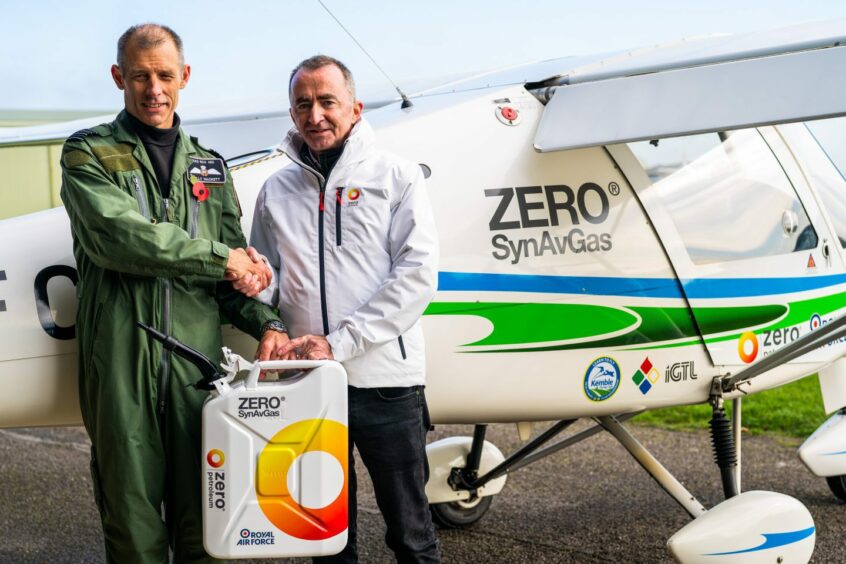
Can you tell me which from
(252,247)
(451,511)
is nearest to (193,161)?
(252,247)

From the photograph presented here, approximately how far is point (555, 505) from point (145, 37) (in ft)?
13.7

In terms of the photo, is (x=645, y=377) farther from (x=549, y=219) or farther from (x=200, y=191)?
(x=200, y=191)

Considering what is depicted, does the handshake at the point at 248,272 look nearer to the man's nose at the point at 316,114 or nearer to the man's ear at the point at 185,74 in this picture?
the man's nose at the point at 316,114

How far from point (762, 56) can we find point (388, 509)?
7.89ft

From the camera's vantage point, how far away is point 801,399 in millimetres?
10844

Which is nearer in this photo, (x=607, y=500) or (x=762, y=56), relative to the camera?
(x=762, y=56)

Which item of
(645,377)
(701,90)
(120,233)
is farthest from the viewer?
(645,377)

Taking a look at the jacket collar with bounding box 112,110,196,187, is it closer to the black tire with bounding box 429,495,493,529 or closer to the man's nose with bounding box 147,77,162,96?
the man's nose with bounding box 147,77,162,96

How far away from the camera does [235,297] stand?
11.4ft

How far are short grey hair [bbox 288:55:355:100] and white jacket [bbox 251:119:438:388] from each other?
0.44 feet

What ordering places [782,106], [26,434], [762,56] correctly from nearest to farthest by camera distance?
[782,106]
[762,56]
[26,434]

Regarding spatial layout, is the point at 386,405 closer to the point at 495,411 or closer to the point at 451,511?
the point at 495,411

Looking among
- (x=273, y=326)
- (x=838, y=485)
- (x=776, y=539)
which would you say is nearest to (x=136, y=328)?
(x=273, y=326)

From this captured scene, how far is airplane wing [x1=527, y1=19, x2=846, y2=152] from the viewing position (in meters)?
4.01
